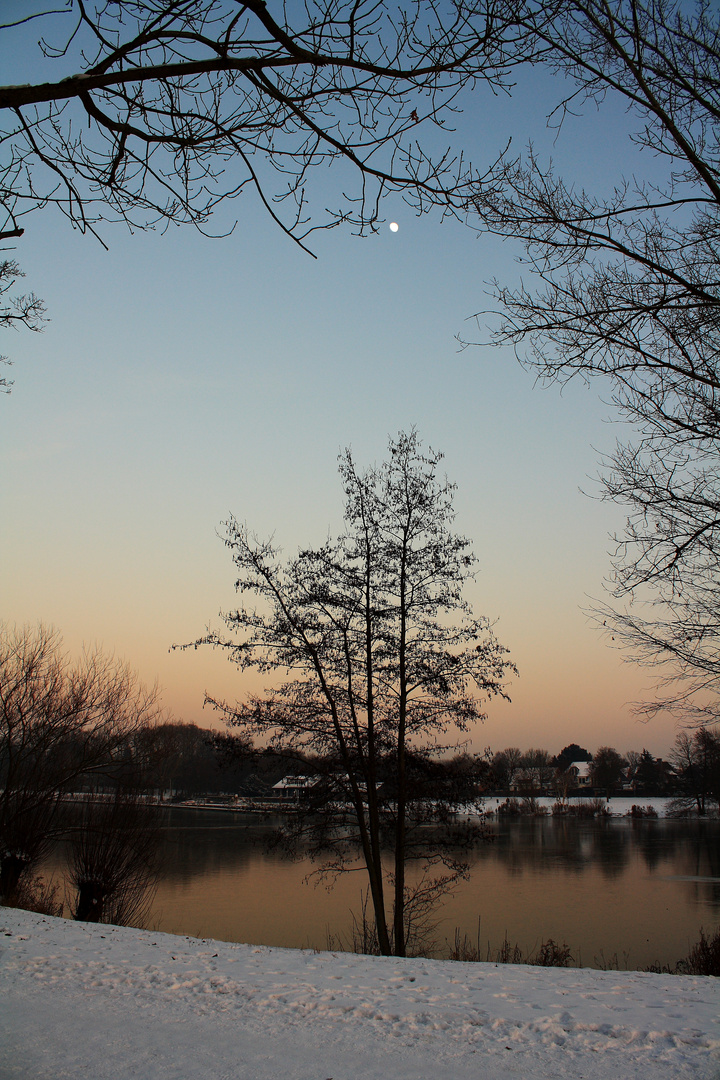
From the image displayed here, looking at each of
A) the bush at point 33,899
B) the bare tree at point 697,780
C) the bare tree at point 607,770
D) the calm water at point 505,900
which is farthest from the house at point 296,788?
the bare tree at point 607,770

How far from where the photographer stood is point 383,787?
12.8 meters

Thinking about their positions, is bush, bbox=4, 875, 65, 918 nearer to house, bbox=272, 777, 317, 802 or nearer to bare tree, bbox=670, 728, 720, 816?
house, bbox=272, 777, 317, 802

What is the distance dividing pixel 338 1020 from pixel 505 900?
63.8ft

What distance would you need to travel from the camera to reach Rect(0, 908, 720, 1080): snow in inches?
160

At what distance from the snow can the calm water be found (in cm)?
494

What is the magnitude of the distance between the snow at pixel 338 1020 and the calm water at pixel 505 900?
494 cm

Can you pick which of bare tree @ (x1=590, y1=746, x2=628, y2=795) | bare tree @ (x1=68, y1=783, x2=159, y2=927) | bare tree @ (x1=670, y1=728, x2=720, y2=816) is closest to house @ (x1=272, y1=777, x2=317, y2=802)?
bare tree @ (x1=68, y1=783, x2=159, y2=927)

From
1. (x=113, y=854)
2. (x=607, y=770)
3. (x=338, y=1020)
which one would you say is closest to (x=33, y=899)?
(x=113, y=854)

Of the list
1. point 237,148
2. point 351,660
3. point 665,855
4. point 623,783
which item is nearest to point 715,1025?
point 237,148

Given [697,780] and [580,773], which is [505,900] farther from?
[580,773]

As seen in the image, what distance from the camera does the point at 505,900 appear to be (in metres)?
22.2

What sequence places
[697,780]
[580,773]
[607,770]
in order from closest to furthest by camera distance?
1. [697,780]
2. [607,770]
3. [580,773]

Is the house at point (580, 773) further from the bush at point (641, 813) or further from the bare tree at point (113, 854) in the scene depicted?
the bare tree at point (113, 854)

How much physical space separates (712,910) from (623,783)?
11808cm
